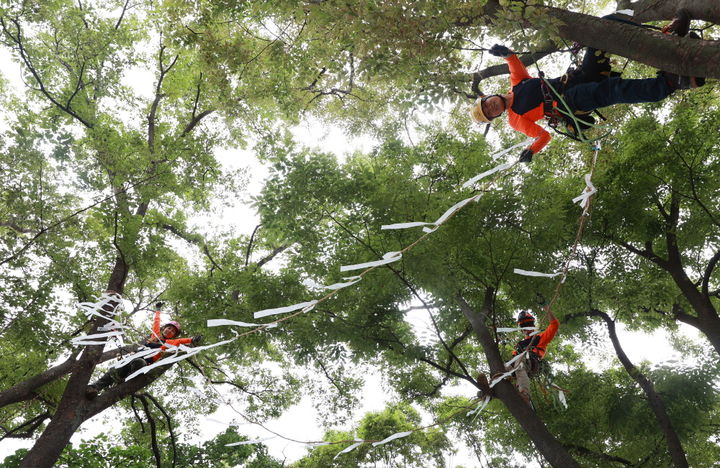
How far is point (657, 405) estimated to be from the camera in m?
6.49

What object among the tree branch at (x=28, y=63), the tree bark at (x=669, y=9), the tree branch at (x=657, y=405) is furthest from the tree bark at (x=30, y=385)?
the tree branch at (x=657, y=405)

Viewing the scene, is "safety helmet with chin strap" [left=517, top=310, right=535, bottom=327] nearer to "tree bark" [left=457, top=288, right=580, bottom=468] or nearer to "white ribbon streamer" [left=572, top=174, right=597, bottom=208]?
"tree bark" [left=457, top=288, right=580, bottom=468]

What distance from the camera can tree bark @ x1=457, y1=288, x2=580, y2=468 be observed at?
480cm

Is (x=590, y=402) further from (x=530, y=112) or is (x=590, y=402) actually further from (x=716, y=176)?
(x=530, y=112)

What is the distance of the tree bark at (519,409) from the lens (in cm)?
480

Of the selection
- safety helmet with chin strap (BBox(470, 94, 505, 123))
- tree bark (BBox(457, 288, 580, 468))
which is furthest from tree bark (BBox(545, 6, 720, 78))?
tree bark (BBox(457, 288, 580, 468))

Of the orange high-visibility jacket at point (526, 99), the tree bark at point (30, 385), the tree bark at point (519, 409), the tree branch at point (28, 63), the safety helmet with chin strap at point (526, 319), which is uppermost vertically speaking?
the tree branch at point (28, 63)

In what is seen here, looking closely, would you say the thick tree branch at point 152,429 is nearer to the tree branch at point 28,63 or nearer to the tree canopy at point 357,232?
the tree canopy at point 357,232

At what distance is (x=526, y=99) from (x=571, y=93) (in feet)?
1.06

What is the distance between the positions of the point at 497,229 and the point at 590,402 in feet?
14.4

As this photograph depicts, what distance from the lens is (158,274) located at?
28.2ft

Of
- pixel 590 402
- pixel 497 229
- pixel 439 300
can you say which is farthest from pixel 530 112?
pixel 590 402

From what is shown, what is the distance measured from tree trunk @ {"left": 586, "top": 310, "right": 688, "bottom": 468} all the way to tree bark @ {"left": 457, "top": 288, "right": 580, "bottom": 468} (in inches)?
83.5

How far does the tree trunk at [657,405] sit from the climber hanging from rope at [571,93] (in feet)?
15.7
